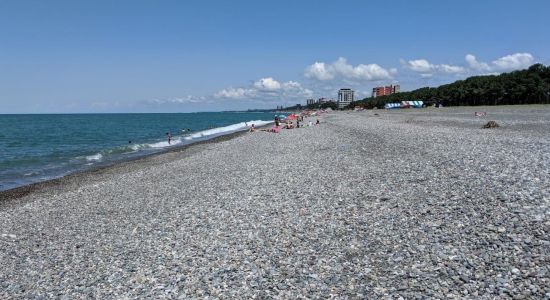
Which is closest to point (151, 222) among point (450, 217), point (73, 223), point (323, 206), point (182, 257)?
point (73, 223)

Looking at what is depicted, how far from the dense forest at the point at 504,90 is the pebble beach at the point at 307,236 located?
85.2 m

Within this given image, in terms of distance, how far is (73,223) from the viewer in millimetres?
12750

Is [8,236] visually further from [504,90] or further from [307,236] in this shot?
[504,90]

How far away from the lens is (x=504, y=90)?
99.5 metres

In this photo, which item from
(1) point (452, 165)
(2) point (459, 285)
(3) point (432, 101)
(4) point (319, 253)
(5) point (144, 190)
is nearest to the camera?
(2) point (459, 285)

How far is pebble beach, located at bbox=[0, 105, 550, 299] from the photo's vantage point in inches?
270

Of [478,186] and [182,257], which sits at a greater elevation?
[478,186]

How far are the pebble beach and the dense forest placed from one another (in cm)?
8516

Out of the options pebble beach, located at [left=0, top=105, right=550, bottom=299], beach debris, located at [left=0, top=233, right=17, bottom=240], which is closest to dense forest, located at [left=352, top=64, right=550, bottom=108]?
pebble beach, located at [left=0, top=105, right=550, bottom=299]

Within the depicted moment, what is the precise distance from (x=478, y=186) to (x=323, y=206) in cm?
418

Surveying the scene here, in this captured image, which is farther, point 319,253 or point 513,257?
point 319,253

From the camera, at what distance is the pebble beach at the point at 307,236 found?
6859mm

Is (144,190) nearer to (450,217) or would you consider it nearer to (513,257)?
(450,217)

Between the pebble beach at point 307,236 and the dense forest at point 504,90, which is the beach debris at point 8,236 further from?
the dense forest at point 504,90
